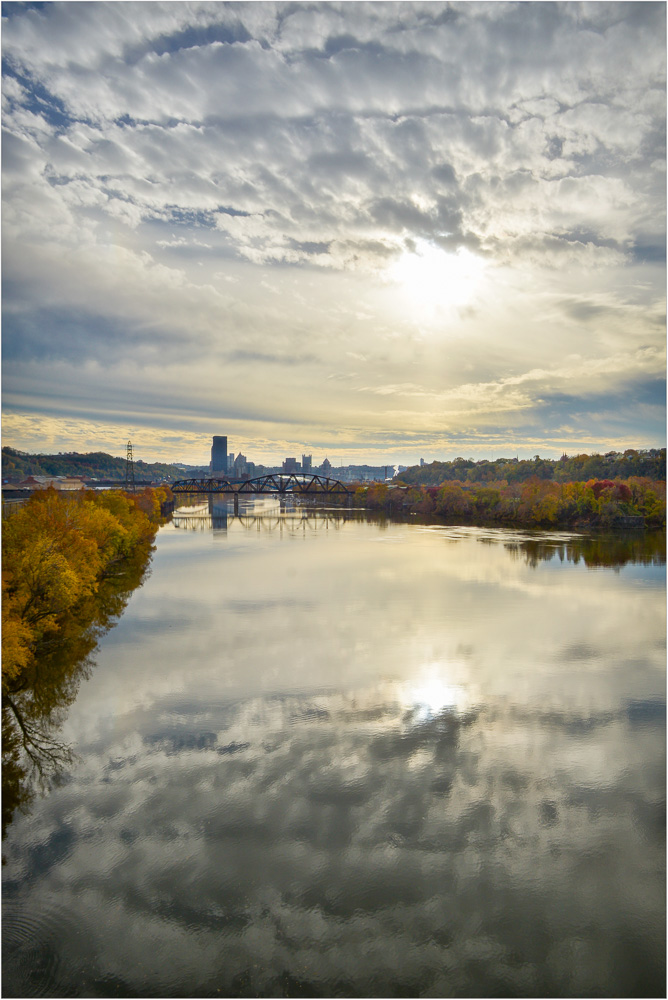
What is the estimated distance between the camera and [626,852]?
30.0 ft

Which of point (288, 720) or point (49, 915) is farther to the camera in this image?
point (288, 720)

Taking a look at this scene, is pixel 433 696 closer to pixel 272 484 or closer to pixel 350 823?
pixel 350 823

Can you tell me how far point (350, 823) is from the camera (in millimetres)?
9781

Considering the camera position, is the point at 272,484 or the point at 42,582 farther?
the point at 272,484

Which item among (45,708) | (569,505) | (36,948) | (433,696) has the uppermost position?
(569,505)

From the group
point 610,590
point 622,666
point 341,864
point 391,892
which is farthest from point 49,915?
point 610,590

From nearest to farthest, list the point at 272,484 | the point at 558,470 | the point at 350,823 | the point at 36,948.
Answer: the point at 36,948
the point at 350,823
the point at 558,470
the point at 272,484

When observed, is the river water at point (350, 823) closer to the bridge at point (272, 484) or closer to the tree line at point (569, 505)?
the tree line at point (569, 505)

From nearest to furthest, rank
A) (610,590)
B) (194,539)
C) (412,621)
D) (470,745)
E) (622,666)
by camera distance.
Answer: (470,745) → (622,666) → (412,621) → (610,590) → (194,539)

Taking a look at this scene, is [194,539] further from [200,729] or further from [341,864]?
[341,864]

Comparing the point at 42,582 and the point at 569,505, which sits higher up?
the point at 569,505

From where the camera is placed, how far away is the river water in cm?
715

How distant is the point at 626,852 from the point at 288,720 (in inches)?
302

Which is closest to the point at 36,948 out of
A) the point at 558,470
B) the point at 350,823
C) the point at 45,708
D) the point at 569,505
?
the point at 350,823
